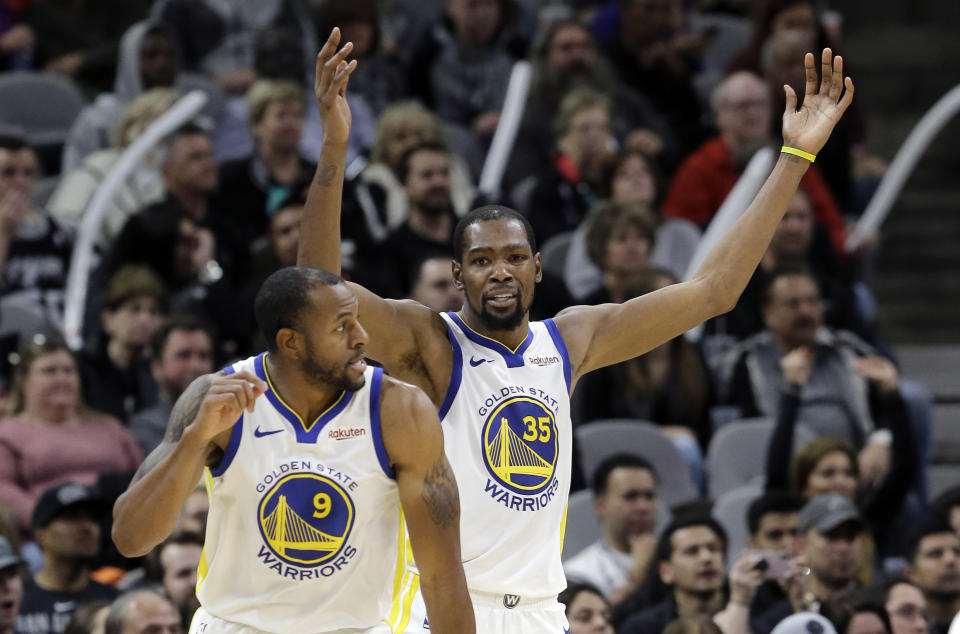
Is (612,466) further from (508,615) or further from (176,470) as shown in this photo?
(176,470)

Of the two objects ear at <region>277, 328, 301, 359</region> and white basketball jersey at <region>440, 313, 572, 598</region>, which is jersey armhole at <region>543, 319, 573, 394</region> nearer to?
white basketball jersey at <region>440, 313, 572, 598</region>

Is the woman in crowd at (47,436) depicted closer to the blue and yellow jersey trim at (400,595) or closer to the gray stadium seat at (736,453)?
the gray stadium seat at (736,453)

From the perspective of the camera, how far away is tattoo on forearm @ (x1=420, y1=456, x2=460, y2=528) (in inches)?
195

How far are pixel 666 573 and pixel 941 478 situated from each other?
3048mm

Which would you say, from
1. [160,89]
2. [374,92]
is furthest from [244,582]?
[374,92]

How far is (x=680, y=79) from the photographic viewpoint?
12.9m

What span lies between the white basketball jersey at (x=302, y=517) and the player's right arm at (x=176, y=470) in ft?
0.71

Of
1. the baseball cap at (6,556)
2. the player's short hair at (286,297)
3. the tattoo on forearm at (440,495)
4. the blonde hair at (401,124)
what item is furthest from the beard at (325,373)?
the blonde hair at (401,124)

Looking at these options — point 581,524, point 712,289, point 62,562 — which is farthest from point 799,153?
point 62,562

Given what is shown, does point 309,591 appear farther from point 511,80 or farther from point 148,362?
point 511,80

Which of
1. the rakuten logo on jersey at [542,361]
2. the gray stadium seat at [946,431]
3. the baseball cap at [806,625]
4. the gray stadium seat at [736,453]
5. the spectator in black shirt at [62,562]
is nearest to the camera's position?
the rakuten logo on jersey at [542,361]

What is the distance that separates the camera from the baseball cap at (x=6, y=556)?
7.40 metres

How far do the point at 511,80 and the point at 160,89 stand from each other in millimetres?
2414

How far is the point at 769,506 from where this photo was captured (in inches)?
333
